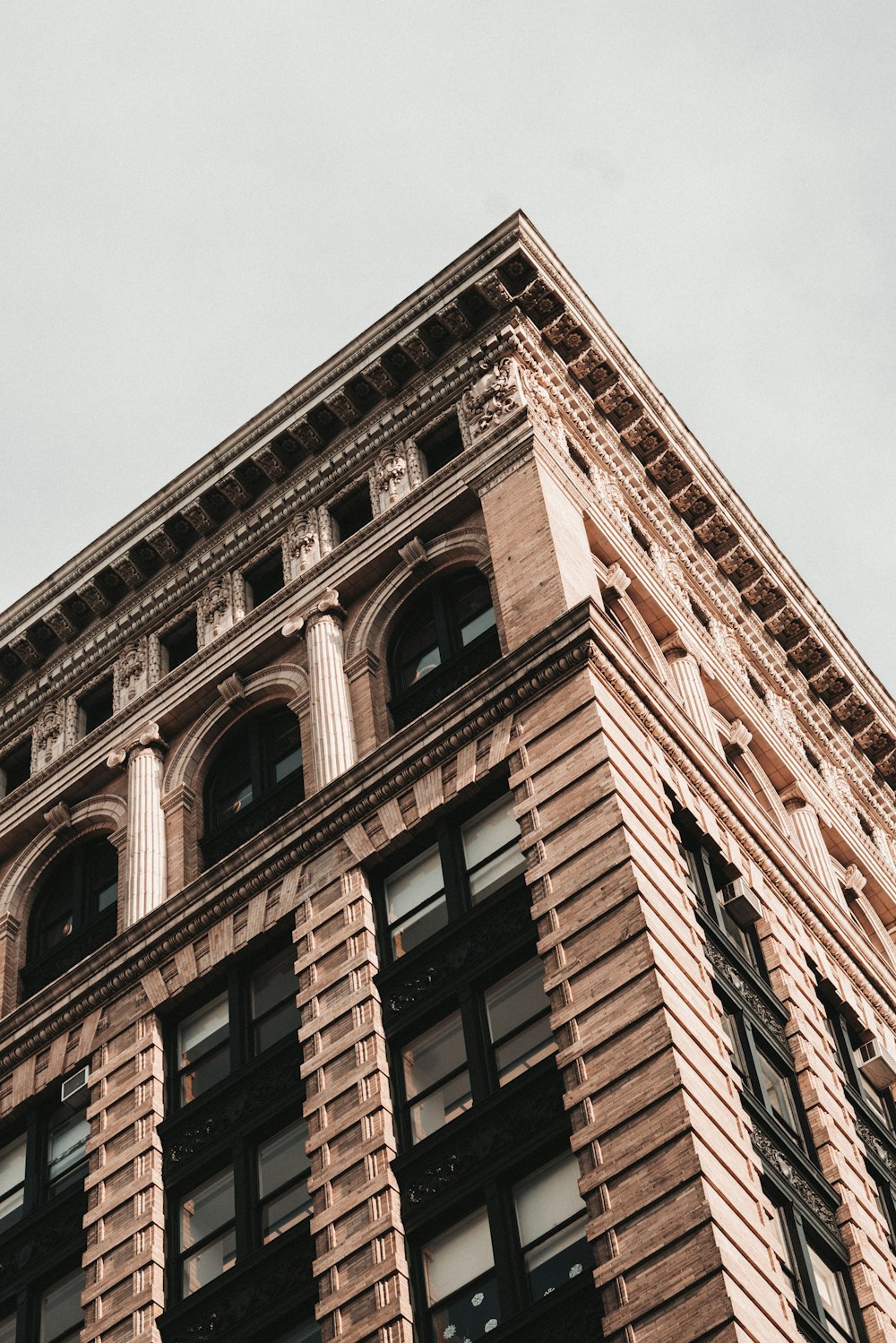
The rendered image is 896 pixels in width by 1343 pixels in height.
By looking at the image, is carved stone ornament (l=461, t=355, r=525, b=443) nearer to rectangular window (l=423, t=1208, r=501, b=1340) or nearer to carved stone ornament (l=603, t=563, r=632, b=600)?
carved stone ornament (l=603, t=563, r=632, b=600)

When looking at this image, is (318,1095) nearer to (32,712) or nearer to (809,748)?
(32,712)

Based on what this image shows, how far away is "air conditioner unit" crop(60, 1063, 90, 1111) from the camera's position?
39531 mm

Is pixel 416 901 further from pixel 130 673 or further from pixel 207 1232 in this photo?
pixel 130 673

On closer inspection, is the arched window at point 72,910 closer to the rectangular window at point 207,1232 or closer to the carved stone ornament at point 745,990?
the rectangular window at point 207,1232

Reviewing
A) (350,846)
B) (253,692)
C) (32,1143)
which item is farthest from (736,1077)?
(253,692)

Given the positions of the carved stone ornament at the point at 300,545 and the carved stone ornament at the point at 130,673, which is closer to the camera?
the carved stone ornament at the point at 300,545

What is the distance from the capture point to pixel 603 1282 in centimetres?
2902

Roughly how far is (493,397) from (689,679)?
22.8 ft

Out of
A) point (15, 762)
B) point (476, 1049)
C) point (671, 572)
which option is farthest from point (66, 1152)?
point (671, 572)

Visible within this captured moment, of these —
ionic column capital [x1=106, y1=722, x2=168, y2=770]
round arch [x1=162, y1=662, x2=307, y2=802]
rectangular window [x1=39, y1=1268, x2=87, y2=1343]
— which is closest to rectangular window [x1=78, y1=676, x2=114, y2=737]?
ionic column capital [x1=106, y1=722, x2=168, y2=770]

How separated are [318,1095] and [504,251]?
73.0ft

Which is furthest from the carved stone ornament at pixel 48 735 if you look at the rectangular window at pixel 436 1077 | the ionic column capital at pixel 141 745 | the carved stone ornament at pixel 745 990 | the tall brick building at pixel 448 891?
the carved stone ornament at pixel 745 990

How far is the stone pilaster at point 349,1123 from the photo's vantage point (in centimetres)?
3138

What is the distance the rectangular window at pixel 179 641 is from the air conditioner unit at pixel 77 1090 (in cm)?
1242
